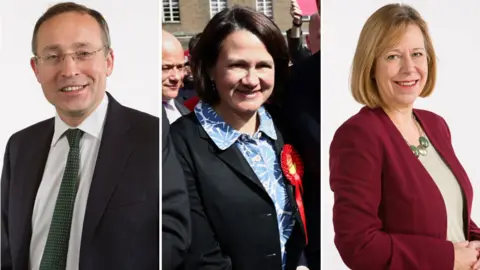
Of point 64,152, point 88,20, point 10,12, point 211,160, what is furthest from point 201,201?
point 10,12

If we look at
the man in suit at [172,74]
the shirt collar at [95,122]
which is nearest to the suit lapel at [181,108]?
the man in suit at [172,74]

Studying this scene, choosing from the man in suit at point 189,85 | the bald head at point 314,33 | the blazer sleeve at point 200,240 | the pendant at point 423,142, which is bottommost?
the blazer sleeve at point 200,240

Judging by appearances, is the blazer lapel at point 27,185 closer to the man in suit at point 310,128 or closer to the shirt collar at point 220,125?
the shirt collar at point 220,125

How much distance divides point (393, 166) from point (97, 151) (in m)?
1.08

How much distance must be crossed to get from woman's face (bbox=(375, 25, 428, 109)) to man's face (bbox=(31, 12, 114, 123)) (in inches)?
39.4

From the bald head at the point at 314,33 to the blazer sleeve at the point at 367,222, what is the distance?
0.32 metres

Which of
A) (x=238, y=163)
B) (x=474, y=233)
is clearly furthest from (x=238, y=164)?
(x=474, y=233)

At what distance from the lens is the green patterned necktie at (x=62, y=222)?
7.18 feet

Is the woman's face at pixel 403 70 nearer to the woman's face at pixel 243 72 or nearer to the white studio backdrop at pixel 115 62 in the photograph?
the woman's face at pixel 243 72

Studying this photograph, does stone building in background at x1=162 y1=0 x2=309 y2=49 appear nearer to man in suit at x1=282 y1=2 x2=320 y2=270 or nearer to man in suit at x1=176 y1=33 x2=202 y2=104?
man in suit at x1=176 y1=33 x2=202 y2=104

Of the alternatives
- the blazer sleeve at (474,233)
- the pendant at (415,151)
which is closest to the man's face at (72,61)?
the pendant at (415,151)

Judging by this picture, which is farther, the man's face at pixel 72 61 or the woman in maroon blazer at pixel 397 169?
the man's face at pixel 72 61

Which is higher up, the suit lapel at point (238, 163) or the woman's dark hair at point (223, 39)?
the woman's dark hair at point (223, 39)

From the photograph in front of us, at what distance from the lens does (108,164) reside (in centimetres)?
220
